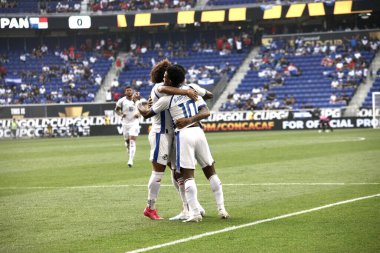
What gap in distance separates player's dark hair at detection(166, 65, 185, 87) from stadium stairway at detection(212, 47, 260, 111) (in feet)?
159

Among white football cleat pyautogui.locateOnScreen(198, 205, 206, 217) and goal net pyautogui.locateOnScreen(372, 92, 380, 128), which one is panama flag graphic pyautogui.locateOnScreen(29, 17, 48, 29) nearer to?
goal net pyautogui.locateOnScreen(372, 92, 380, 128)

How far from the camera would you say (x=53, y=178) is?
70.2 feet

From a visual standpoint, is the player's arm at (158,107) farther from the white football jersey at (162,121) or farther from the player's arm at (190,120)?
the player's arm at (190,120)

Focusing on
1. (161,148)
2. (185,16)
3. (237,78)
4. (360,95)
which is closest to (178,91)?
(161,148)

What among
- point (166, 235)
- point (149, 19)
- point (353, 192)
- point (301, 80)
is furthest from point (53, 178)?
point (149, 19)

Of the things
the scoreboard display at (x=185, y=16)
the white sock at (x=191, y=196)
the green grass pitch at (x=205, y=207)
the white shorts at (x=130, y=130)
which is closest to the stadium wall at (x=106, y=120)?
the scoreboard display at (x=185, y=16)

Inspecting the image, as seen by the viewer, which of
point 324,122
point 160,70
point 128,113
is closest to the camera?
point 160,70

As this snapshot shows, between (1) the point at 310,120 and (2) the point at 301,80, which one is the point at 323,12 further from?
(1) the point at 310,120

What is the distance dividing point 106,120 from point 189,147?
160ft

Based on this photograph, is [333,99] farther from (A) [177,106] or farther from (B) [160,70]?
(A) [177,106]

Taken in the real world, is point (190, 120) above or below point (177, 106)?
below

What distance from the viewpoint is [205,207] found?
13.6 m

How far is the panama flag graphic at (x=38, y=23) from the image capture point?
6894 centimetres

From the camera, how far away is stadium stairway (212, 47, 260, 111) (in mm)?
61356
